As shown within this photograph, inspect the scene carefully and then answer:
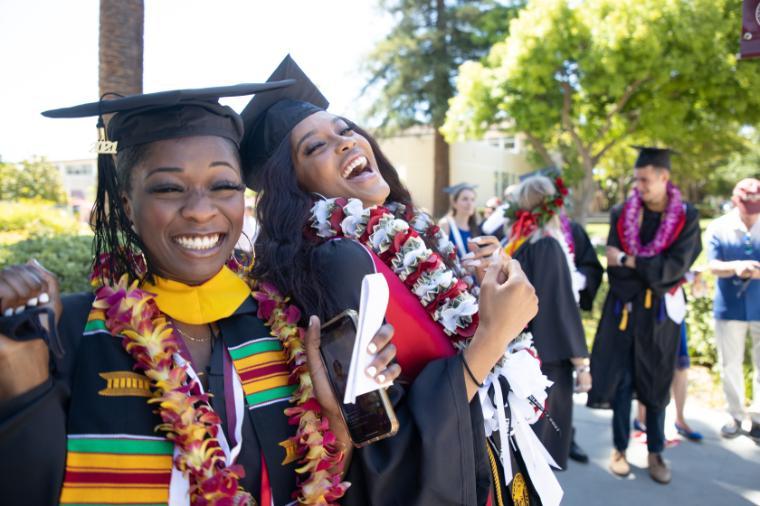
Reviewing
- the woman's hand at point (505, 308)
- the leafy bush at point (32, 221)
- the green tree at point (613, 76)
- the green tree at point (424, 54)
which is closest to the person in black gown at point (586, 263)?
the woman's hand at point (505, 308)

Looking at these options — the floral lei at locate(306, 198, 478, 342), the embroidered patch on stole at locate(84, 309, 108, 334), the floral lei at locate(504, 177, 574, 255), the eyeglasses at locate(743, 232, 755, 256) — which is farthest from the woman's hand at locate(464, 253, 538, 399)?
the eyeglasses at locate(743, 232, 755, 256)

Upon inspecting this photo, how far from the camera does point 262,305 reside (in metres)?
1.58

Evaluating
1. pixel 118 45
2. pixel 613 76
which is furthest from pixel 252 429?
pixel 613 76

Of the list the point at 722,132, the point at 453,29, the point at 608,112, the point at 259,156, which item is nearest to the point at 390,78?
the point at 453,29

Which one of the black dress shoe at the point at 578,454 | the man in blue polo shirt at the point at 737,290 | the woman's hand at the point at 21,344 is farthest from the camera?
the man in blue polo shirt at the point at 737,290

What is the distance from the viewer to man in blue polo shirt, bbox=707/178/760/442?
4.82m

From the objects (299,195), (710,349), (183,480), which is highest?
(299,195)

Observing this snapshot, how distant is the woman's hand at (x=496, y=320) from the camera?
152 cm

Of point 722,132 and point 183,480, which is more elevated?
point 722,132

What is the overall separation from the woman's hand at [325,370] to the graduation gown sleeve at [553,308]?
2.63 m

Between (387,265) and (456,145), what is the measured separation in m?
27.5

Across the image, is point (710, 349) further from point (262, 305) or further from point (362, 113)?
point (362, 113)

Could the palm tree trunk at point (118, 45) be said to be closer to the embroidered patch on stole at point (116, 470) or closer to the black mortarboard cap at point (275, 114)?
the black mortarboard cap at point (275, 114)

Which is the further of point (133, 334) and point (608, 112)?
point (608, 112)
